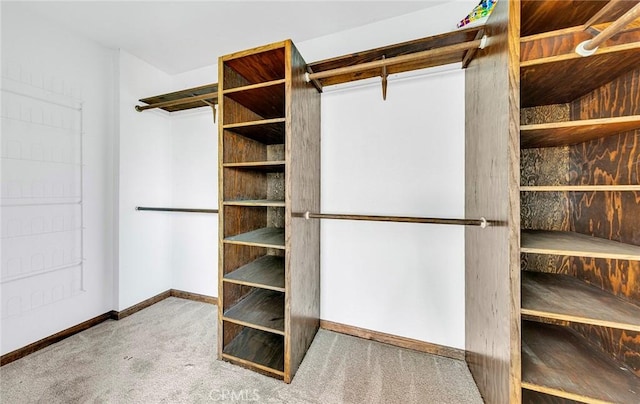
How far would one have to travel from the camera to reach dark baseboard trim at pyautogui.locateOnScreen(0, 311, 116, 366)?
1.70 meters

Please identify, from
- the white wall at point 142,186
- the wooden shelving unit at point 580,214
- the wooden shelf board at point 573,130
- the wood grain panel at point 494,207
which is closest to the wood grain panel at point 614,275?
the wooden shelving unit at point 580,214

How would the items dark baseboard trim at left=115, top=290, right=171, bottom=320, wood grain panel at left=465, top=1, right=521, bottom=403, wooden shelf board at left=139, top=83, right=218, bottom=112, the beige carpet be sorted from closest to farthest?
wood grain panel at left=465, top=1, right=521, bottom=403
the beige carpet
wooden shelf board at left=139, top=83, right=218, bottom=112
dark baseboard trim at left=115, top=290, right=171, bottom=320

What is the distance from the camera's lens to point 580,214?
1307 millimetres

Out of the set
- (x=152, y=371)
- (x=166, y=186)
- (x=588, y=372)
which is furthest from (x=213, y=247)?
(x=588, y=372)

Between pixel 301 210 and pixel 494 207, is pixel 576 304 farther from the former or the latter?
pixel 301 210

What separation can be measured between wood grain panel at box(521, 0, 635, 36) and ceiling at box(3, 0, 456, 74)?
2.78 feet

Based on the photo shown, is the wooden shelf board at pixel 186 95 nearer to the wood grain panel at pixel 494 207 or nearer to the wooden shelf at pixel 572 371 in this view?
the wood grain panel at pixel 494 207

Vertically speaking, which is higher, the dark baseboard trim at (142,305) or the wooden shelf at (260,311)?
the wooden shelf at (260,311)

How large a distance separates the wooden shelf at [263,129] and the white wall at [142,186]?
4.60 ft

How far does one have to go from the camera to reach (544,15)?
3.61 ft

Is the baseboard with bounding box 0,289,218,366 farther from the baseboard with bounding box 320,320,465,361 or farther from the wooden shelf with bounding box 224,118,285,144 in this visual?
the wooden shelf with bounding box 224,118,285,144

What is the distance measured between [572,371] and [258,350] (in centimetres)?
174

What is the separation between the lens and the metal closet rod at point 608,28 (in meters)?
0.74

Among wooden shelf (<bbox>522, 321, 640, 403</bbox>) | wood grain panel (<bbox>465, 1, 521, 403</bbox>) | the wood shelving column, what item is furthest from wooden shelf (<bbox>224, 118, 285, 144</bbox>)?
wooden shelf (<bbox>522, 321, 640, 403</bbox>)
